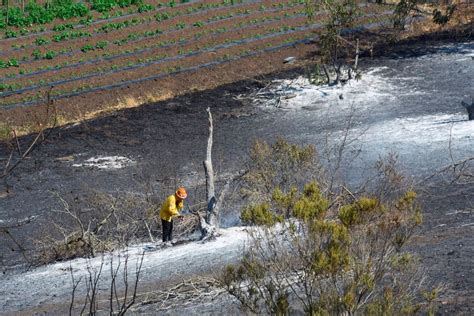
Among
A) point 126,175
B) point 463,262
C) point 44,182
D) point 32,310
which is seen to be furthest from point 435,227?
point 44,182

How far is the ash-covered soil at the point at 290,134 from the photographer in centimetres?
2105

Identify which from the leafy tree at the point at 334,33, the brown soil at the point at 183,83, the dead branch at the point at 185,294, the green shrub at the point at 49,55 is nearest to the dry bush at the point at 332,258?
the dead branch at the point at 185,294

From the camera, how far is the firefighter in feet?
58.3

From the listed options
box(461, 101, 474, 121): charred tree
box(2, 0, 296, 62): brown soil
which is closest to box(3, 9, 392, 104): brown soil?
box(2, 0, 296, 62): brown soil

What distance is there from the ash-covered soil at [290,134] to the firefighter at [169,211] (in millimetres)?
1526

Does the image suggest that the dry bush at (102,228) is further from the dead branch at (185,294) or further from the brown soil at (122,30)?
the brown soil at (122,30)

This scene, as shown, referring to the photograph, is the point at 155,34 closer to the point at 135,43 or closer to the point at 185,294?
the point at 135,43

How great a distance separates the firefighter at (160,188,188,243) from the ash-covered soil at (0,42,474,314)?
153cm

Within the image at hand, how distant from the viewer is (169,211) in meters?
17.8

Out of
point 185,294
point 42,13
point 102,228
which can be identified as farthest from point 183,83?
point 185,294

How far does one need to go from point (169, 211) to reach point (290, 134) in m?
8.31

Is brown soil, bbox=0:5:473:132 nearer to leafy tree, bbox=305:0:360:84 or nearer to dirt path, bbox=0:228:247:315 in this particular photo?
leafy tree, bbox=305:0:360:84

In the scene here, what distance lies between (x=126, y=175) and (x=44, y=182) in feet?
7.35

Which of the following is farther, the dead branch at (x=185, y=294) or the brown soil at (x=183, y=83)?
the brown soil at (x=183, y=83)
